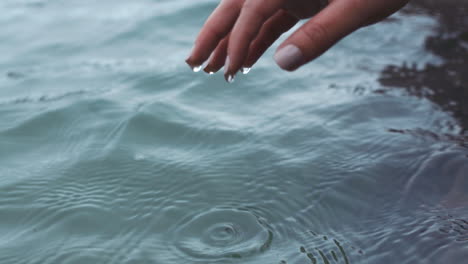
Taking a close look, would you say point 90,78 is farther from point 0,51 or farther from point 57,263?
point 57,263

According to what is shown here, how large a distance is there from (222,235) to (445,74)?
94.6 inches

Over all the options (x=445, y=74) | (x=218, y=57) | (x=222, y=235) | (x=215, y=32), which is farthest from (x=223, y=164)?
(x=445, y=74)

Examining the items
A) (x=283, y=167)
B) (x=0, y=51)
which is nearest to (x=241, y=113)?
(x=283, y=167)

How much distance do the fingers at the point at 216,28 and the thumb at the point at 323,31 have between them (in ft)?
0.72

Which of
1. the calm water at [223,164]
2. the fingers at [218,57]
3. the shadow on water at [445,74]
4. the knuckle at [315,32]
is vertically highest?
the knuckle at [315,32]

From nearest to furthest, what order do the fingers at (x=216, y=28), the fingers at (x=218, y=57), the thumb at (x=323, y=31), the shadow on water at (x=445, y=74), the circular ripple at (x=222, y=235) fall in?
the thumb at (x=323, y=31) → the fingers at (x=216, y=28) → the fingers at (x=218, y=57) → the circular ripple at (x=222, y=235) → the shadow on water at (x=445, y=74)

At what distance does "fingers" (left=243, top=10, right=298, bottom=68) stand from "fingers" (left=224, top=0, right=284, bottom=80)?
20cm

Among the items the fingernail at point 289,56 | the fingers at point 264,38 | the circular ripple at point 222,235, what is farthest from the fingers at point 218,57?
the circular ripple at point 222,235

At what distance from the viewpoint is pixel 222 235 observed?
2.00m

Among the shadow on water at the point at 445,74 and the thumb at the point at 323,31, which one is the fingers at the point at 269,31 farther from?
the shadow on water at the point at 445,74

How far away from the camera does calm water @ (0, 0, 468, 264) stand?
6.45 ft

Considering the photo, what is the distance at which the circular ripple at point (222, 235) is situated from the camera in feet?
6.25

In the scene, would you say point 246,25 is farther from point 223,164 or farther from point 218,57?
point 223,164

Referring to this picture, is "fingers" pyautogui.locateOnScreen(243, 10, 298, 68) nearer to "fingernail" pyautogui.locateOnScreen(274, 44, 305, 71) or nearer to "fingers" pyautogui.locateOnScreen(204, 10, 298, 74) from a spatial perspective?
"fingers" pyautogui.locateOnScreen(204, 10, 298, 74)
